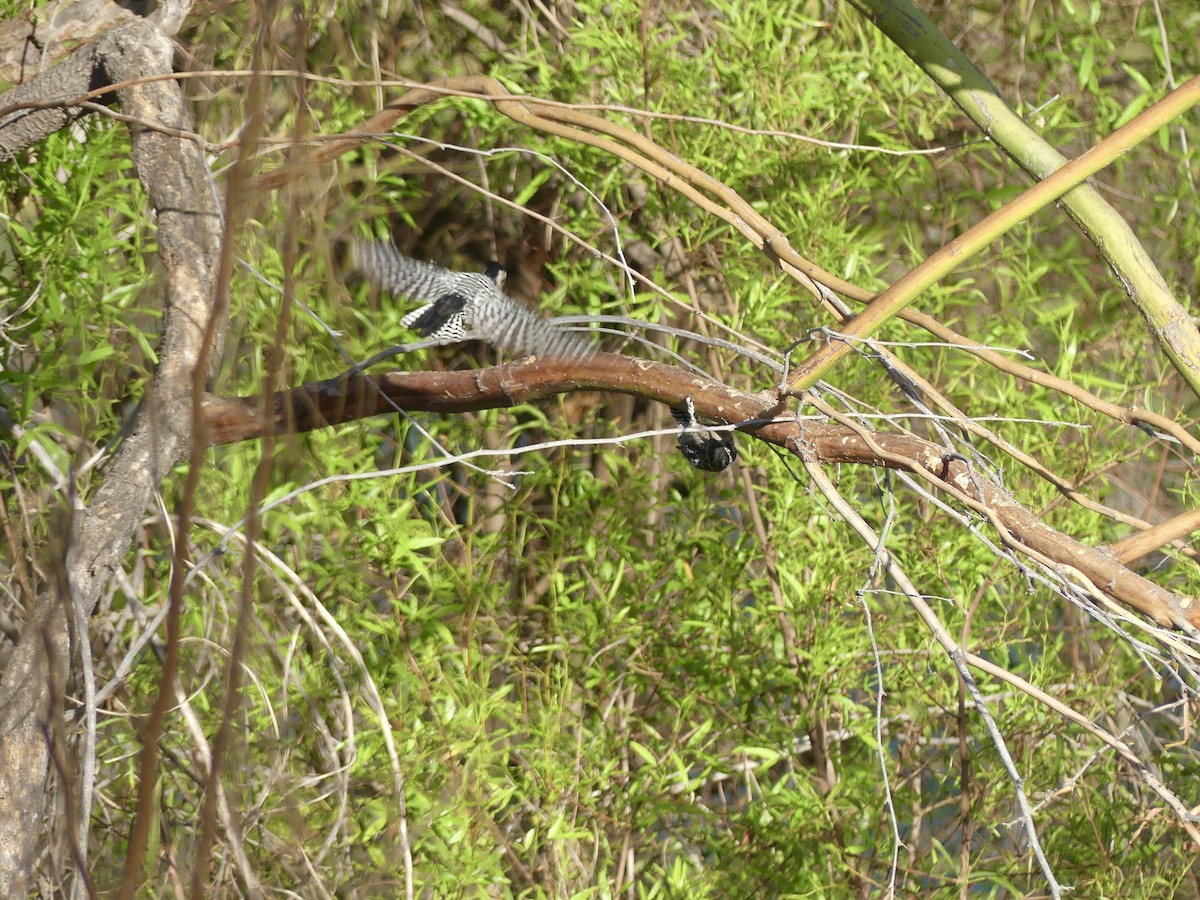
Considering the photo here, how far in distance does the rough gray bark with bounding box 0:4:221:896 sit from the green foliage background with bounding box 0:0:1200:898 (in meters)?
0.18

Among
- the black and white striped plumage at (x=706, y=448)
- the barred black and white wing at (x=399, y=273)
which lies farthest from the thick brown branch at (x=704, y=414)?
the barred black and white wing at (x=399, y=273)

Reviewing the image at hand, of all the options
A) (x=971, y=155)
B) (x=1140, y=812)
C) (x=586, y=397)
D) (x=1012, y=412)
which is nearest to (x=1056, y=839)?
(x=1140, y=812)

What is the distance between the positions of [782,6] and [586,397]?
68 cm

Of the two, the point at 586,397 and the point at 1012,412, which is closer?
the point at 1012,412

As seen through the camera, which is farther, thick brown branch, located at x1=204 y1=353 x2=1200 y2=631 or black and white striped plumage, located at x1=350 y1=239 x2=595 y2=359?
black and white striped plumage, located at x1=350 y1=239 x2=595 y2=359

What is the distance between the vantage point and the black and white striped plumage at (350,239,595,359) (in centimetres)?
122

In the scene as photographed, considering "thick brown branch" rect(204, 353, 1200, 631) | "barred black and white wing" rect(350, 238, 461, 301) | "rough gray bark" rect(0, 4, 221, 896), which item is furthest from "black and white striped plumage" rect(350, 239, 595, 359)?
"rough gray bark" rect(0, 4, 221, 896)

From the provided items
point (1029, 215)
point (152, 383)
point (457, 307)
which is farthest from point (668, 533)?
point (152, 383)

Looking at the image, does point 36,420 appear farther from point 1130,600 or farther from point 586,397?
point 1130,600

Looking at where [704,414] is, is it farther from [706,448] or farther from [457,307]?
[457,307]

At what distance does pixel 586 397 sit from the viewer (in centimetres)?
176

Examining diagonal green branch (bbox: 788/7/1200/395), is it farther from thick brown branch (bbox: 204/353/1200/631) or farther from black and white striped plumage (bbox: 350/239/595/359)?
black and white striped plumage (bbox: 350/239/595/359)

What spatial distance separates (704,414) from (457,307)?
1.71ft

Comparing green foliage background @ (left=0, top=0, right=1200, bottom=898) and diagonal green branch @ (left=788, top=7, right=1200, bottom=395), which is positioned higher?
diagonal green branch @ (left=788, top=7, right=1200, bottom=395)
